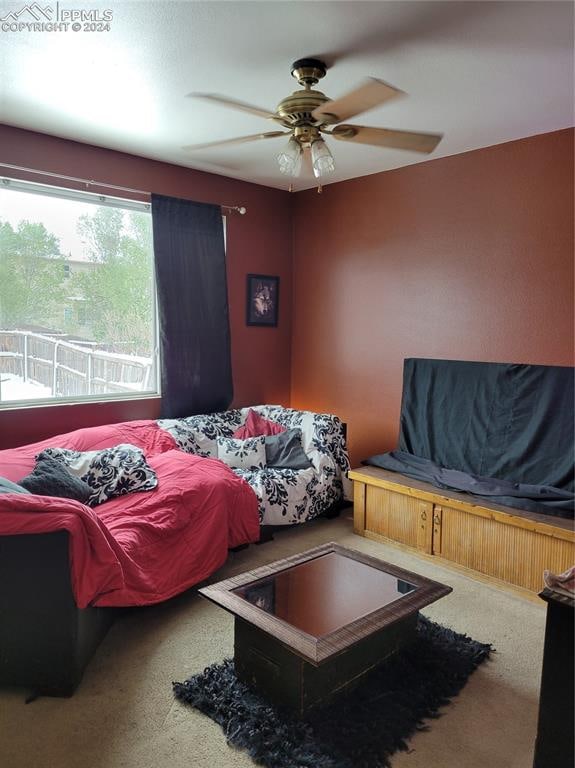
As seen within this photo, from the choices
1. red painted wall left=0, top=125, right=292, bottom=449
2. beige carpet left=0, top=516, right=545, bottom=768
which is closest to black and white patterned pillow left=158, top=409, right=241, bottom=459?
A: red painted wall left=0, top=125, right=292, bottom=449

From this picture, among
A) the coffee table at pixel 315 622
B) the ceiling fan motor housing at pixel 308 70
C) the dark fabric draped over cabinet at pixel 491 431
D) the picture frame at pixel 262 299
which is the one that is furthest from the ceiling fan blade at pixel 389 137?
the picture frame at pixel 262 299

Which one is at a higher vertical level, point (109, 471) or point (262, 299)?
point (262, 299)

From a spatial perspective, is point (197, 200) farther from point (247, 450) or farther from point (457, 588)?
point (457, 588)

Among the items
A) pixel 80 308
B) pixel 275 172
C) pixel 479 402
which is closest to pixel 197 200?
pixel 275 172

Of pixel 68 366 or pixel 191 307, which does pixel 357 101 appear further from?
pixel 68 366

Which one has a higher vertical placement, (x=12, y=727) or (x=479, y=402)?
(x=479, y=402)

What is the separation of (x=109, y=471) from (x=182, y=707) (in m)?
1.32

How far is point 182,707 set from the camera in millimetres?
2023

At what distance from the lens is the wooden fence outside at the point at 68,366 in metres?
3.55

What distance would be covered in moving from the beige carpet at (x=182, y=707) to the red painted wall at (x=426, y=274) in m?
1.70

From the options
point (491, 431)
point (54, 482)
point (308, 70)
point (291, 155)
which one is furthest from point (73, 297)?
point (491, 431)

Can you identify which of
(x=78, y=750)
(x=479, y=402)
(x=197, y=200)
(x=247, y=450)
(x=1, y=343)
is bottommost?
(x=78, y=750)

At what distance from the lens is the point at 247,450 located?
389cm

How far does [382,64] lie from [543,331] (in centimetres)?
184
